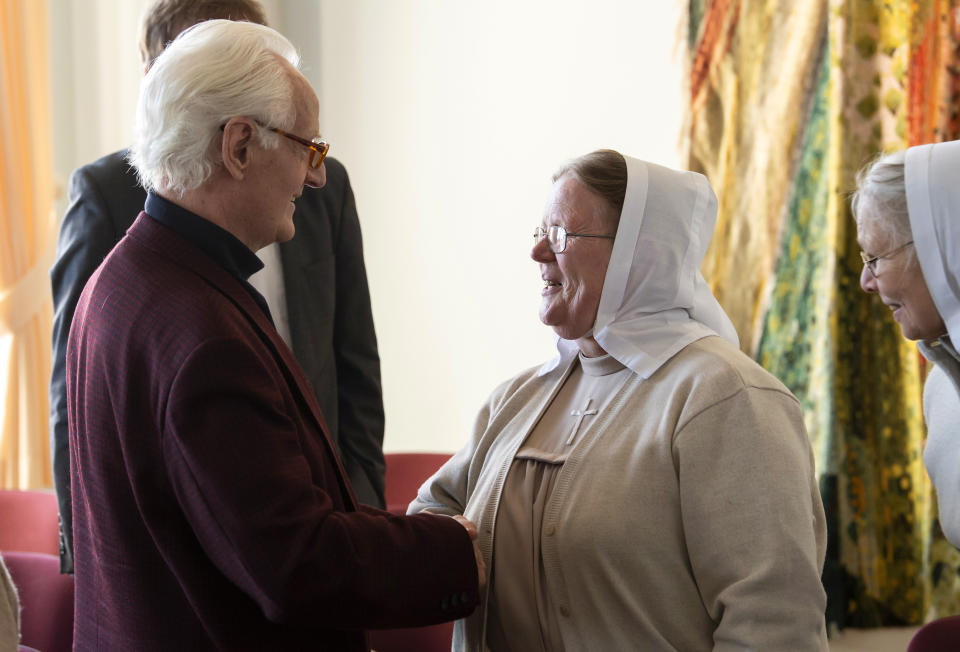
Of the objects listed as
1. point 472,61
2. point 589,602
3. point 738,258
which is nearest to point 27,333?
point 472,61

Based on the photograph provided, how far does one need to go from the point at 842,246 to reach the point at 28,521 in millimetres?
3083

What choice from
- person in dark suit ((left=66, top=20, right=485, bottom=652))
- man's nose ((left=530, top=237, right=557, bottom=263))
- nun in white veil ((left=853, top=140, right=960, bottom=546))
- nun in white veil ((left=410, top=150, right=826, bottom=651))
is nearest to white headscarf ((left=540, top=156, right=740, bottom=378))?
nun in white veil ((left=410, top=150, right=826, bottom=651))

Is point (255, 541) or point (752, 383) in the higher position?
point (752, 383)

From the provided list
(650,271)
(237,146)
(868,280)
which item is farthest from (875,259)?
(237,146)

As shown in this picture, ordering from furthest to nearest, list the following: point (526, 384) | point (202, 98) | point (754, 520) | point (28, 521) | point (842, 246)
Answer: point (842, 246) → point (28, 521) → point (526, 384) → point (754, 520) → point (202, 98)

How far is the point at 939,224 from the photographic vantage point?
1907mm

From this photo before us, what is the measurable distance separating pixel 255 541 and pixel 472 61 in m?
4.14

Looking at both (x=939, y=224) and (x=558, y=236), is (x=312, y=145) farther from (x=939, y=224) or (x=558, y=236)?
(x=939, y=224)

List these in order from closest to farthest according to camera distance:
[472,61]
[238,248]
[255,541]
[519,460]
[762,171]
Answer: [255,541] < [238,248] < [519,460] < [762,171] < [472,61]

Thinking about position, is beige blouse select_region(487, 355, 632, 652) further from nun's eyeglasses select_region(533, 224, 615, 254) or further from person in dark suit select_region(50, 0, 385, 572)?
person in dark suit select_region(50, 0, 385, 572)

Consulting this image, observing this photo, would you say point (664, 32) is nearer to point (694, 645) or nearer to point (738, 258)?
point (738, 258)

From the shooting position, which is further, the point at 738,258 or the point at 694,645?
the point at 738,258

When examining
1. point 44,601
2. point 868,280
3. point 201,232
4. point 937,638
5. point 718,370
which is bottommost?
point 44,601

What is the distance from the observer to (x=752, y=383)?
1.75 metres
